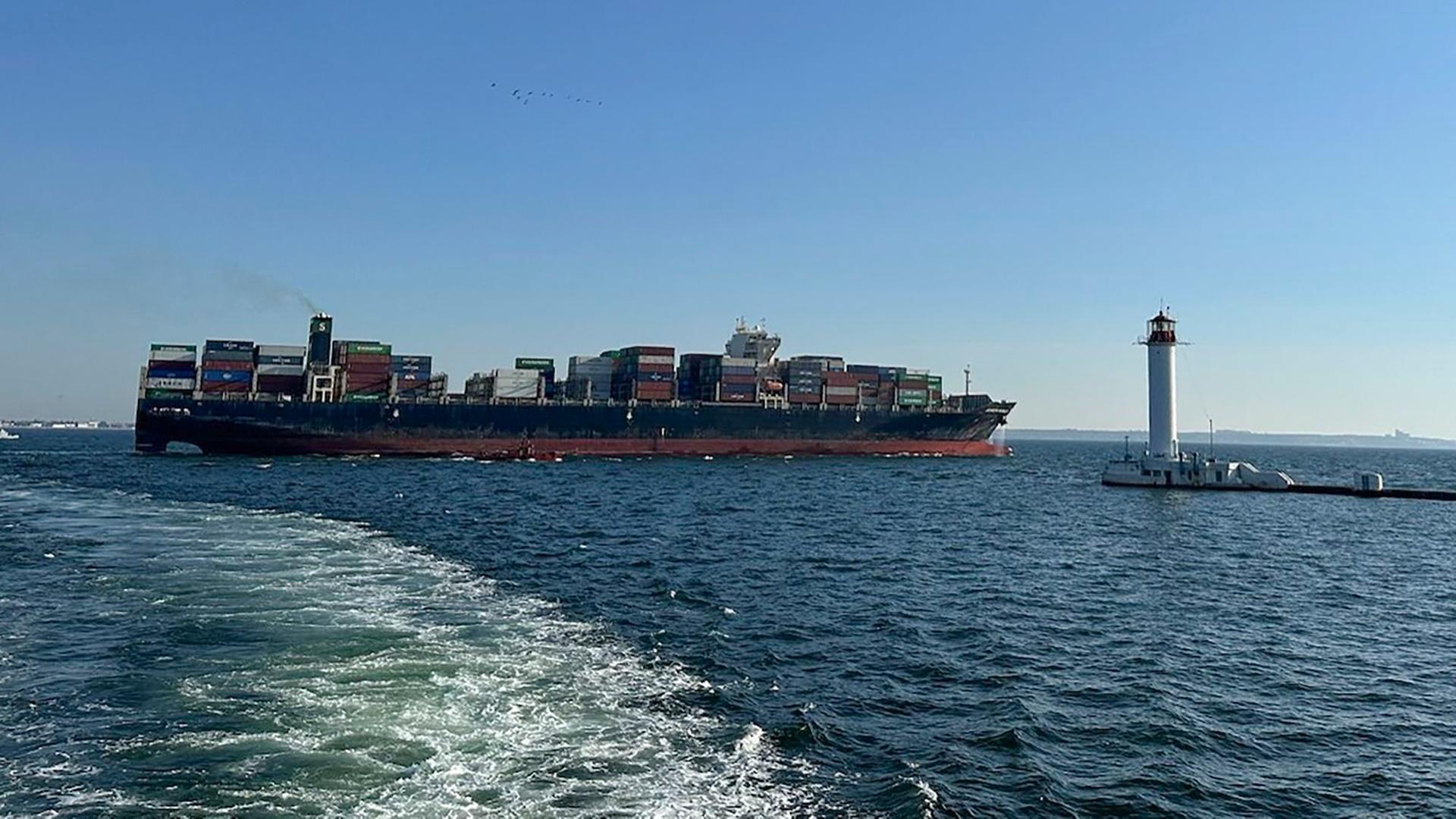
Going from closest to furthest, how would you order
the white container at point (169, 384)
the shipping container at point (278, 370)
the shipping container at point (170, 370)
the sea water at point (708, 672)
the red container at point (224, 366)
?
1. the sea water at point (708, 672)
2. the white container at point (169, 384)
3. the shipping container at point (170, 370)
4. the red container at point (224, 366)
5. the shipping container at point (278, 370)

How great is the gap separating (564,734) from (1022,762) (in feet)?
24.6

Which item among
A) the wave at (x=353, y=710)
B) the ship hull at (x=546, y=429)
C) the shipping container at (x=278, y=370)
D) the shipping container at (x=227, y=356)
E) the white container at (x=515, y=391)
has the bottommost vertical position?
the wave at (x=353, y=710)

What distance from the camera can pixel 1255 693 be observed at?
17438 mm

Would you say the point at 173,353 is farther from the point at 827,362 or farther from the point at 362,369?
the point at 827,362

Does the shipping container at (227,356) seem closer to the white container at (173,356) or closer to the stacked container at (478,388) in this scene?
the white container at (173,356)

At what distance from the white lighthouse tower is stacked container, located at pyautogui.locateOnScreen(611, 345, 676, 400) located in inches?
2190

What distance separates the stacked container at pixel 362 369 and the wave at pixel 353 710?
226 feet

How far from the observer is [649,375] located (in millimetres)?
103125

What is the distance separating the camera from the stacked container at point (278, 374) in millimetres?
91125

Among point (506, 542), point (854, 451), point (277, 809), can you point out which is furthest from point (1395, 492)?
point (277, 809)

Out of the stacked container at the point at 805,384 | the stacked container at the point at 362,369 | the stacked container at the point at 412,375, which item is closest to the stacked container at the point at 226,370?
the stacked container at the point at 362,369

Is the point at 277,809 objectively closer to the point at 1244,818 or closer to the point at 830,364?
the point at 1244,818

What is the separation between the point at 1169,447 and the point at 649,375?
58.6 m

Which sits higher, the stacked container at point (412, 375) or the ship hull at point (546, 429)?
the stacked container at point (412, 375)
